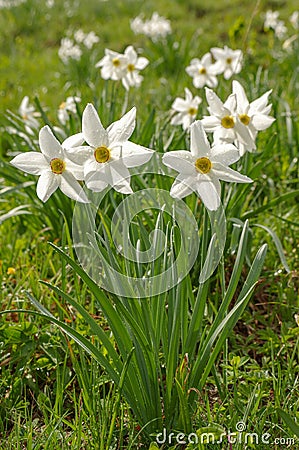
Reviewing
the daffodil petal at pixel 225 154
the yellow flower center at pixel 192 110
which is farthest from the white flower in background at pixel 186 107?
the daffodil petal at pixel 225 154

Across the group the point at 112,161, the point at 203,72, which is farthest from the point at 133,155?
the point at 203,72

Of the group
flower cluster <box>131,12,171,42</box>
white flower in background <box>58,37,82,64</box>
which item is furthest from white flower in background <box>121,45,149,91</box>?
flower cluster <box>131,12,171,42</box>

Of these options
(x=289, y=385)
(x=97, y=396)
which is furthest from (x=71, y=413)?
(x=289, y=385)

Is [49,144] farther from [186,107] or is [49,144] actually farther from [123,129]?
[186,107]

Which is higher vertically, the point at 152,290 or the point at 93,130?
the point at 93,130

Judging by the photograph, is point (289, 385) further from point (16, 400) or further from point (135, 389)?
point (16, 400)

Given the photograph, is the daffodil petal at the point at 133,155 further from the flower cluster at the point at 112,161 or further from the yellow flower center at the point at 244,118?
the yellow flower center at the point at 244,118

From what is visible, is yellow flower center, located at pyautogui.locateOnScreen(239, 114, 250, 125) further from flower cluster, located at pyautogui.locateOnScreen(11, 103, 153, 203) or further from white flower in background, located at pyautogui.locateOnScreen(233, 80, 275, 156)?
flower cluster, located at pyautogui.locateOnScreen(11, 103, 153, 203)
